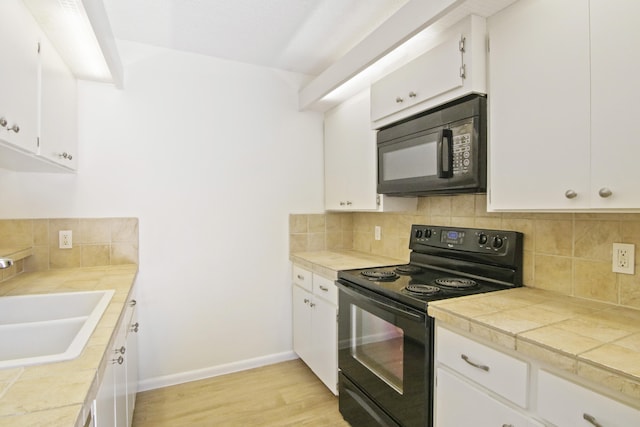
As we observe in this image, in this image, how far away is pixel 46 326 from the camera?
4.50ft

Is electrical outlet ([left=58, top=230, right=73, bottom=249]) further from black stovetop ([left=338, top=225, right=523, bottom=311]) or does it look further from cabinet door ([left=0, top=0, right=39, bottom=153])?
black stovetop ([left=338, top=225, right=523, bottom=311])

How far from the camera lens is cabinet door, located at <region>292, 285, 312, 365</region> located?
2611mm

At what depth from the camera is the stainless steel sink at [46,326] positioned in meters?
1.06

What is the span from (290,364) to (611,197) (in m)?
2.48

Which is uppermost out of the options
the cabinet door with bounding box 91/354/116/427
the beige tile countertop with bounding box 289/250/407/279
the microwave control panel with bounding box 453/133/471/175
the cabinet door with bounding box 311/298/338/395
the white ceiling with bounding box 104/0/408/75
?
the white ceiling with bounding box 104/0/408/75

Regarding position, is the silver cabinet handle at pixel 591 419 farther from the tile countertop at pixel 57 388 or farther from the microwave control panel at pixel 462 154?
the tile countertop at pixel 57 388

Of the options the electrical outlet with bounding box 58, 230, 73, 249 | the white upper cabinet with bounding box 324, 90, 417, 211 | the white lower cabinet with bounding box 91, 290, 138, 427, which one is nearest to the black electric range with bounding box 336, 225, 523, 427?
the white upper cabinet with bounding box 324, 90, 417, 211

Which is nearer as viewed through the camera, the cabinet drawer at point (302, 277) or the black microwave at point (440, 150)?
the black microwave at point (440, 150)

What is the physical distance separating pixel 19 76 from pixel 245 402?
216 centimetres

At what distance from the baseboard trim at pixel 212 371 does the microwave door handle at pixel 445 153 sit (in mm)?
2064


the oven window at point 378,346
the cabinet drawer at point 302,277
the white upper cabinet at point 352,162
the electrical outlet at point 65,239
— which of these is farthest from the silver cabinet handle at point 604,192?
the electrical outlet at point 65,239

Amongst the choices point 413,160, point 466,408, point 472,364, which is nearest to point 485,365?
point 472,364

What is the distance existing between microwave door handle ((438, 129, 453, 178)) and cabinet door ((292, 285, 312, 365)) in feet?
4.55

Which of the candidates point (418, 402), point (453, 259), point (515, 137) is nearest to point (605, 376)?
point (418, 402)
